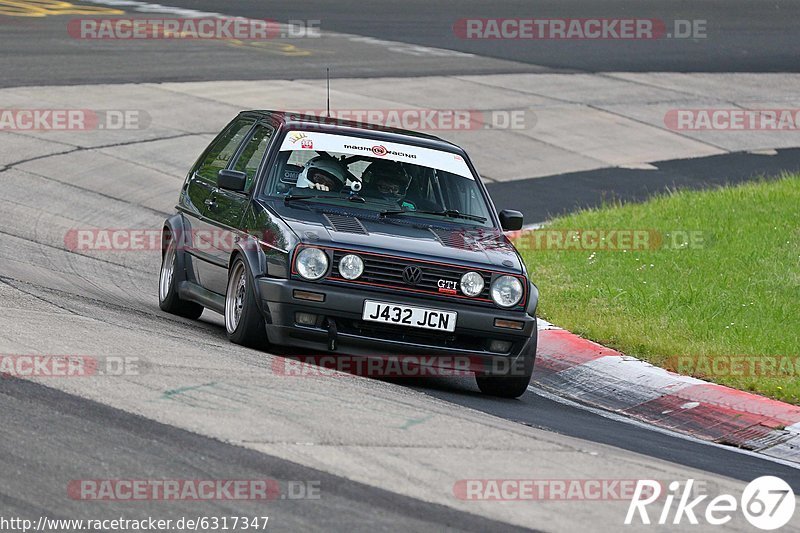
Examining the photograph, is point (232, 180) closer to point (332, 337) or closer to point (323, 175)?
point (323, 175)

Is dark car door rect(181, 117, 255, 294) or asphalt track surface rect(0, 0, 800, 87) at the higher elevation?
asphalt track surface rect(0, 0, 800, 87)

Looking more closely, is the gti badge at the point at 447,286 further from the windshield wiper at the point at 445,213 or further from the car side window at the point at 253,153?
the car side window at the point at 253,153

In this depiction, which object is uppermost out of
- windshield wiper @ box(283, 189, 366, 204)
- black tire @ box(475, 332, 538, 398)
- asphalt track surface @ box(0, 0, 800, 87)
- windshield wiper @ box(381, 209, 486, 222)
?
asphalt track surface @ box(0, 0, 800, 87)

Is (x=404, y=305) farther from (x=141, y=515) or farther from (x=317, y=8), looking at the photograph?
(x=317, y=8)

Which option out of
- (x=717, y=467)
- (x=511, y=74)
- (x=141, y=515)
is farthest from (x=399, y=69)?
(x=141, y=515)

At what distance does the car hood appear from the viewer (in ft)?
27.5

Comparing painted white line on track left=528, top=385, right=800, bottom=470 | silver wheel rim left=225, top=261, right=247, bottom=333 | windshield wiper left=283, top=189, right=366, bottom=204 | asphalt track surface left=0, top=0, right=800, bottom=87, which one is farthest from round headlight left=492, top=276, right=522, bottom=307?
asphalt track surface left=0, top=0, right=800, bottom=87

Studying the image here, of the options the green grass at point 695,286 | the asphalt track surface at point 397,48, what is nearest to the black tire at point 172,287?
the green grass at point 695,286

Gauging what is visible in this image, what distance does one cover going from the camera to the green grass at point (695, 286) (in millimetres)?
9578

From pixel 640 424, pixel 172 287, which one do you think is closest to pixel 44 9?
pixel 172 287

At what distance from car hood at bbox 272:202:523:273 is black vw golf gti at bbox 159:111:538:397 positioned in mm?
14

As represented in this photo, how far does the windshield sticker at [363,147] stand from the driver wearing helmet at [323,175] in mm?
93

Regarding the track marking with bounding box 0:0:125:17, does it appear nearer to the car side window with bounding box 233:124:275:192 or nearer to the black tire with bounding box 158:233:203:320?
the black tire with bounding box 158:233:203:320

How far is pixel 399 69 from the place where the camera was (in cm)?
2445
